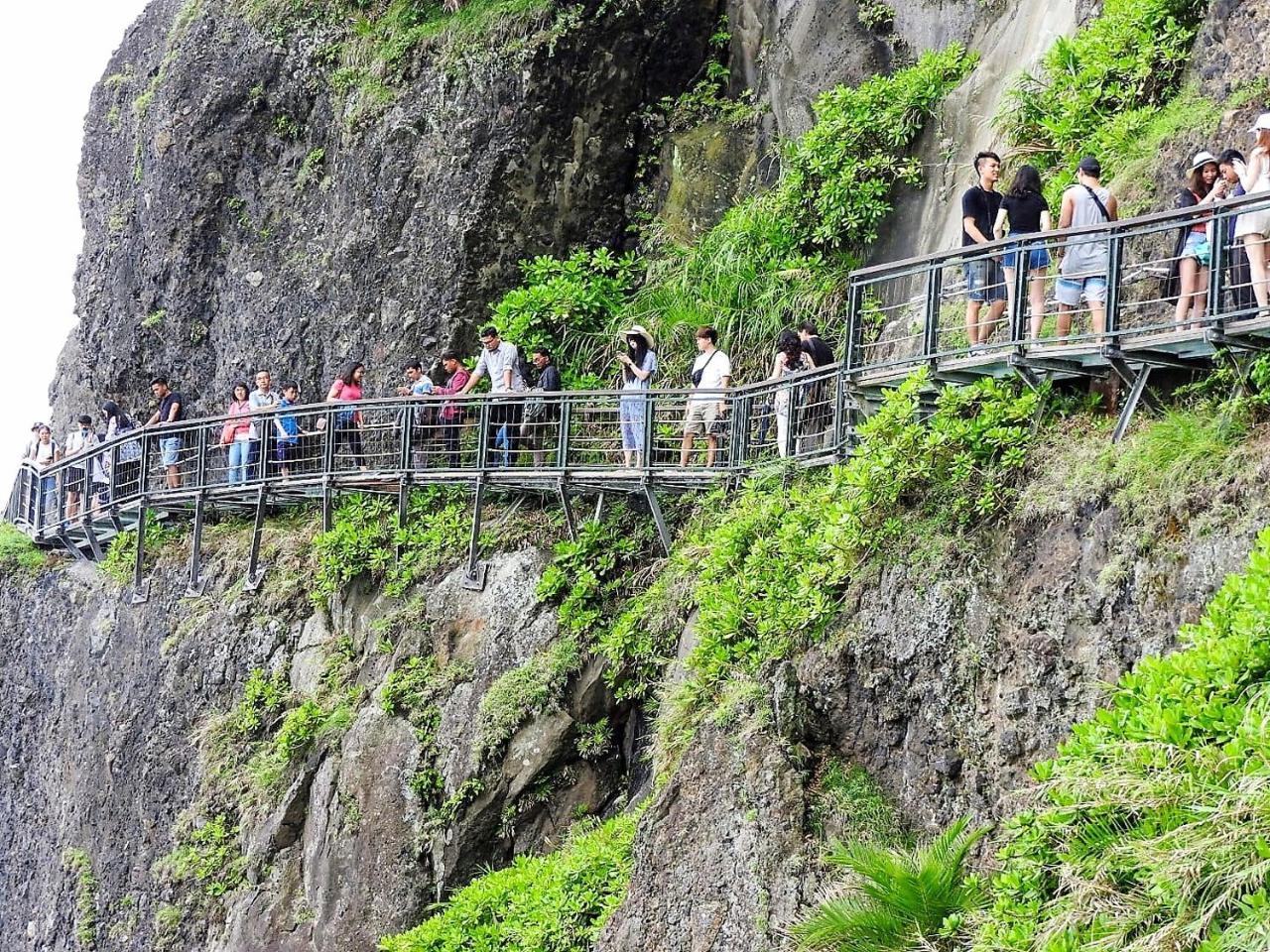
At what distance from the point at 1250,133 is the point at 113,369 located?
61.4 feet

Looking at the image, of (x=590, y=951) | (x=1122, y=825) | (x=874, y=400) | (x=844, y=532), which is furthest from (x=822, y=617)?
(x=1122, y=825)

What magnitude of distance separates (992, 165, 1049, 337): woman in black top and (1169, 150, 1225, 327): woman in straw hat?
0.86 meters

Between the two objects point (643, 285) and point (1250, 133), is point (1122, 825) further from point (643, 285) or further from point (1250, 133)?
point (643, 285)

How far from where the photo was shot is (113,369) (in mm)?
26797

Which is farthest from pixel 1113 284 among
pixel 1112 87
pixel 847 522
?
pixel 1112 87

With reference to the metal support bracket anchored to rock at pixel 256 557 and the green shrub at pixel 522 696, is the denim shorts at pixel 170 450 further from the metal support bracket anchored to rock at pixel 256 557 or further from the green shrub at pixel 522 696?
the green shrub at pixel 522 696

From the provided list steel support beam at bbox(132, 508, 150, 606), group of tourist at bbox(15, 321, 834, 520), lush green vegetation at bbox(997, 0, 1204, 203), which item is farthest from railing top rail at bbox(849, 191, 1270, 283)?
steel support beam at bbox(132, 508, 150, 606)

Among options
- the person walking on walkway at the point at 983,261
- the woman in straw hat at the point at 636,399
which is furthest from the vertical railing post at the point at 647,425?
the person walking on walkway at the point at 983,261

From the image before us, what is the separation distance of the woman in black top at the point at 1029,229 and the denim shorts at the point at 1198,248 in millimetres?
911

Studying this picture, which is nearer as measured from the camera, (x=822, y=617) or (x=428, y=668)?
(x=822, y=617)

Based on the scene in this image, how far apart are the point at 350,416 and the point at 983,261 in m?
9.42

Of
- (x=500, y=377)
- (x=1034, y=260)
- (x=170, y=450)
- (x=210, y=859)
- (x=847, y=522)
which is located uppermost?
(x=1034, y=260)

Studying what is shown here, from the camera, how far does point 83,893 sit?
2222 cm

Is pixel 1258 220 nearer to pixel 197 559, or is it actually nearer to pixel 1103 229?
pixel 1103 229
